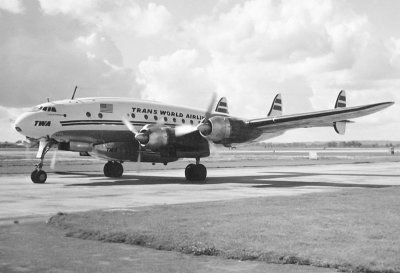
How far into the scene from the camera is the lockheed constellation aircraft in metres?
21.2

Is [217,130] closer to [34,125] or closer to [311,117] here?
[311,117]

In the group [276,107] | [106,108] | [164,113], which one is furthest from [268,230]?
[276,107]

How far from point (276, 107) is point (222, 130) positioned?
14.3m

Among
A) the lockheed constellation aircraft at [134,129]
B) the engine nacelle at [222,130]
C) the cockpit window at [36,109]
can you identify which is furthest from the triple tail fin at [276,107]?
the cockpit window at [36,109]

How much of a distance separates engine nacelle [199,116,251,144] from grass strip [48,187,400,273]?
839cm

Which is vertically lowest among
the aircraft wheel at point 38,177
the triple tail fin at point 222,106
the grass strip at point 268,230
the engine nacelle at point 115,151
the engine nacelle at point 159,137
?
the grass strip at point 268,230

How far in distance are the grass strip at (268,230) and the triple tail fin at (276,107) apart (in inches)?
857

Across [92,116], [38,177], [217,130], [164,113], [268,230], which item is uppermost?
[164,113]

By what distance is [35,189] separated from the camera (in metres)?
18.0

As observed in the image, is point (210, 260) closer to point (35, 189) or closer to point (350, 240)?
point (350, 240)

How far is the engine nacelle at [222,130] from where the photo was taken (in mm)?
20656

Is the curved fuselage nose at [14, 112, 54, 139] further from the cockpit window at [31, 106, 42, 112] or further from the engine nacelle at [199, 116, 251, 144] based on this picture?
the engine nacelle at [199, 116, 251, 144]

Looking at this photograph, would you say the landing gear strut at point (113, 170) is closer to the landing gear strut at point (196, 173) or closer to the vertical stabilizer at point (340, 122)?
the landing gear strut at point (196, 173)

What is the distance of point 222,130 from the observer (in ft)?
67.9
